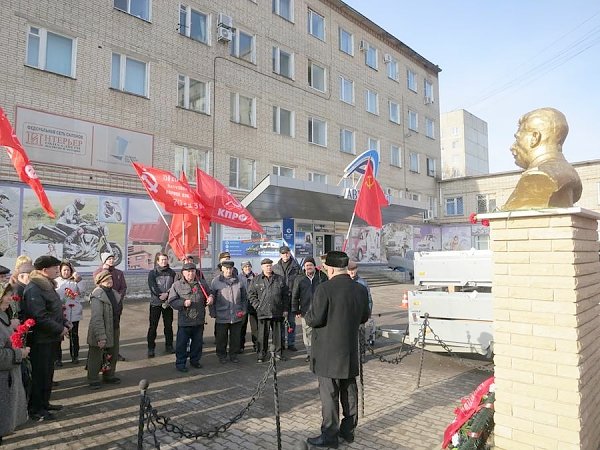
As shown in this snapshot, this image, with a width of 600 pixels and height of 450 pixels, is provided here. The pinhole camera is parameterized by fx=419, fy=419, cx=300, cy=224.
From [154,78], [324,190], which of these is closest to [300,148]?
[324,190]

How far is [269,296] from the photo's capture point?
24.8 feet

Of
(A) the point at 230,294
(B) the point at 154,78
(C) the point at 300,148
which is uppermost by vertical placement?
(B) the point at 154,78

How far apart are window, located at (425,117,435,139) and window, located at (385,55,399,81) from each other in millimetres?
4844

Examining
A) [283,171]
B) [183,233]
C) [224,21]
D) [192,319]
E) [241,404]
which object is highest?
[224,21]

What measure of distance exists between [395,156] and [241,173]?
45.0ft

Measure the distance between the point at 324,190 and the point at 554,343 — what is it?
518 inches

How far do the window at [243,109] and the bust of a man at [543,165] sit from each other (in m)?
16.6

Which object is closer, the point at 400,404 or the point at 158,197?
the point at 400,404

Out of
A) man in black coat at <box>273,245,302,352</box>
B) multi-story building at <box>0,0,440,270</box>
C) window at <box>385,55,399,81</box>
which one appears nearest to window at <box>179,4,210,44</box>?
multi-story building at <box>0,0,440,270</box>

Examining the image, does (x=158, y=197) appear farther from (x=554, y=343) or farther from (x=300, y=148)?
(x=300, y=148)

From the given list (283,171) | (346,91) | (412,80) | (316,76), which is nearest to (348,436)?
(283,171)

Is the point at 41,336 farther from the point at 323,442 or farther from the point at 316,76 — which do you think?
the point at 316,76

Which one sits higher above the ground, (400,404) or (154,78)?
(154,78)

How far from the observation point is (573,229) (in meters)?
3.03
